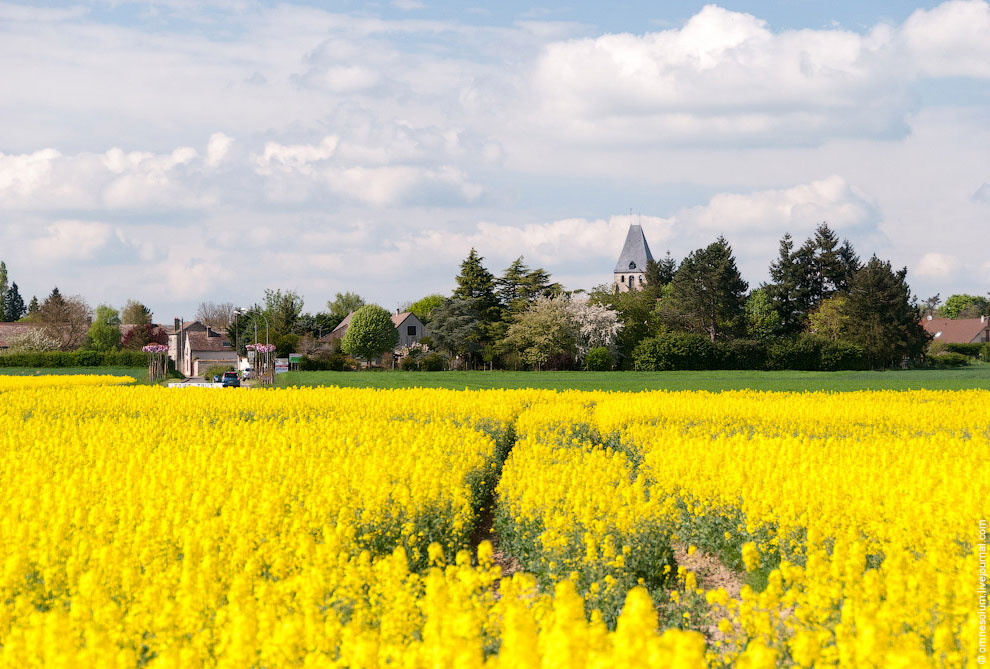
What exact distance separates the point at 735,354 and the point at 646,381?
2115 cm

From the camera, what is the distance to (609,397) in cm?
2886

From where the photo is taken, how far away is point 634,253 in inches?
7092

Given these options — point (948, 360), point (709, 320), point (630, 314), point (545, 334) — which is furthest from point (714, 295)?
point (948, 360)

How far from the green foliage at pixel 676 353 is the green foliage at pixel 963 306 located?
11171 centimetres

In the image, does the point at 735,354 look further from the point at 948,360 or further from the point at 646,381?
the point at 948,360

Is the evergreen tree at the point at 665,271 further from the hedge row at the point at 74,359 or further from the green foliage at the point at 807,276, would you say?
the hedge row at the point at 74,359

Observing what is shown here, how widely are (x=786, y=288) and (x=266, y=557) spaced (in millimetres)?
84963

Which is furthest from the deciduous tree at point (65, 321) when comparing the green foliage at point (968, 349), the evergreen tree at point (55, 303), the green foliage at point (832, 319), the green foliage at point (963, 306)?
the green foliage at point (963, 306)

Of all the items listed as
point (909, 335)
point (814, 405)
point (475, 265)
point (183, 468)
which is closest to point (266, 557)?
point (183, 468)

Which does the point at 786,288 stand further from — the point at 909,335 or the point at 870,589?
the point at 870,589

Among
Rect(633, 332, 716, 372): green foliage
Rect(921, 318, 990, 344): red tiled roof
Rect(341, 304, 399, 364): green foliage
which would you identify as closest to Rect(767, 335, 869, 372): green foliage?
Rect(633, 332, 716, 372): green foliage

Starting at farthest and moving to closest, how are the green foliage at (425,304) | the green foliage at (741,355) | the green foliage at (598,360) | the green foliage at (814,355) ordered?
the green foliage at (425,304) < the green foliage at (598,360) < the green foliage at (814,355) < the green foliage at (741,355)

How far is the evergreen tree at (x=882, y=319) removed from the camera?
75688 millimetres

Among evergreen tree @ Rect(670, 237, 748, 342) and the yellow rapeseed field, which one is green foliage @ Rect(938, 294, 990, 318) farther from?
the yellow rapeseed field
